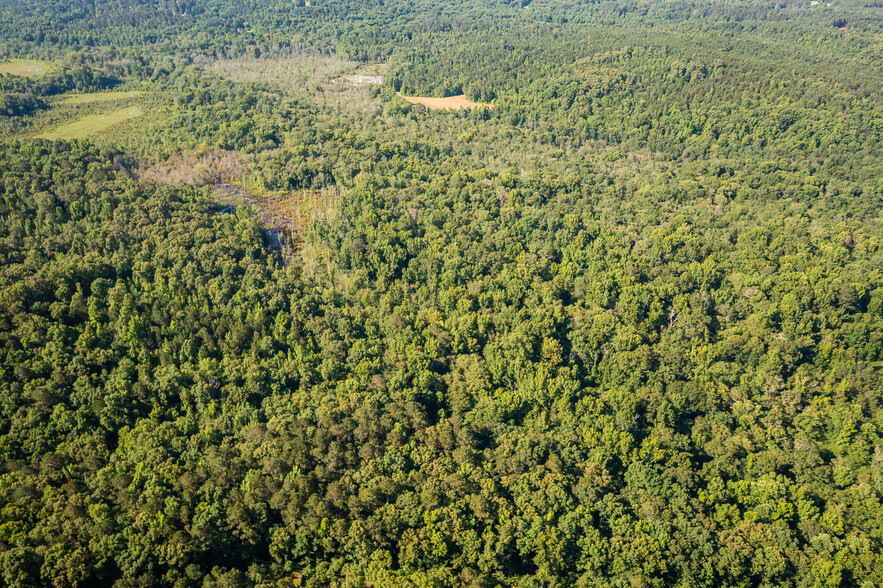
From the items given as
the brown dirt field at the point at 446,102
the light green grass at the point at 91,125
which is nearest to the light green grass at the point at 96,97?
the light green grass at the point at 91,125

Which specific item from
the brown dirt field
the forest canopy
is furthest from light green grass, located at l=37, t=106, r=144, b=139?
the brown dirt field

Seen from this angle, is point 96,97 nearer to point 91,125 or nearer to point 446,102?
point 91,125

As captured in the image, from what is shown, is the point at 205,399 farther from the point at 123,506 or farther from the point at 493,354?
the point at 493,354

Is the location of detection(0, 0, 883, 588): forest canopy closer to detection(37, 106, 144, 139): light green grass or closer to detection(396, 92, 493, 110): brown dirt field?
detection(37, 106, 144, 139): light green grass

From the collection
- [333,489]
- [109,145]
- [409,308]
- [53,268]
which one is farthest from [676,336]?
[109,145]

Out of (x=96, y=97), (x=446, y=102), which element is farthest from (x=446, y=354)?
(x=96, y=97)
